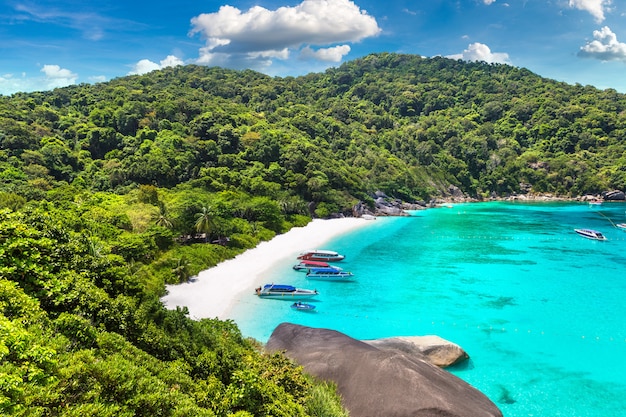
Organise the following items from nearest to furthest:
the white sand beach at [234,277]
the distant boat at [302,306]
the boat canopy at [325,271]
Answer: the white sand beach at [234,277], the distant boat at [302,306], the boat canopy at [325,271]

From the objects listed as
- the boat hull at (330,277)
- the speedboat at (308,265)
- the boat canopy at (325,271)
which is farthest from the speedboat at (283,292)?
the speedboat at (308,265)

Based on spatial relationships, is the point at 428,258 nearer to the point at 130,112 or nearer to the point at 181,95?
the point at 130,112

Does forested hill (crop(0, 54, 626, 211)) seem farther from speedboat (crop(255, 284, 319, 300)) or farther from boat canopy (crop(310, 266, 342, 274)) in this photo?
speedboat (crop(255, 284, 319, 300))

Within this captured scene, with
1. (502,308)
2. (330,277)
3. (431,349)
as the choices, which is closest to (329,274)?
(330,277)

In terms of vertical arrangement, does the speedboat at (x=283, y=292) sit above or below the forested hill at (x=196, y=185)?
below

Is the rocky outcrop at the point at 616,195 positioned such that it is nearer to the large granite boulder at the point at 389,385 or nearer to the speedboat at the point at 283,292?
the speedboat at the point at 283,292
